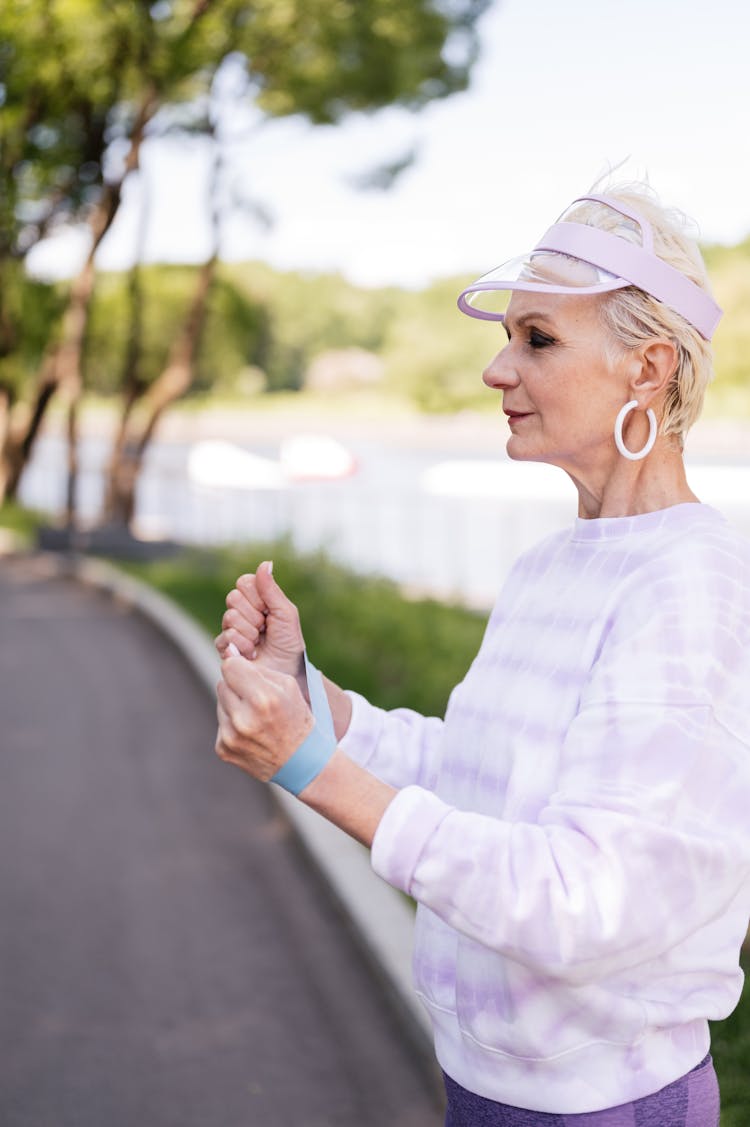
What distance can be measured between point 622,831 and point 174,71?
19.5 meters

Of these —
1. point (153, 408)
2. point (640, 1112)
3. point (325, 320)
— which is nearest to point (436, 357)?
point (325, 320)

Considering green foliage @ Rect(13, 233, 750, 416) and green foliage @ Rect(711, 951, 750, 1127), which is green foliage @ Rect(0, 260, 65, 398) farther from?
green foliage @ Rect(711, 951, 750, 1127)

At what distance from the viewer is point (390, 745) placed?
1.96 meters

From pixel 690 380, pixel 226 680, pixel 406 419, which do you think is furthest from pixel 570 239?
pixel 406 419

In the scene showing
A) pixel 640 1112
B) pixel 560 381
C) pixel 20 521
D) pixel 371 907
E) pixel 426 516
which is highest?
pixel 560 381

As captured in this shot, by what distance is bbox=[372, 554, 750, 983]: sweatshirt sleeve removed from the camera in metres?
1.39

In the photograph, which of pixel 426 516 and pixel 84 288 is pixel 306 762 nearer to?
pixel 426 516

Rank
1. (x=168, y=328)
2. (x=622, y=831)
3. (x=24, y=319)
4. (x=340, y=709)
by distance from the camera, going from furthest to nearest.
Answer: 1. (x=168, y=328)
2. (x=24, y=319)
3. (x=340, y=709)
4. (x=622, y=831)

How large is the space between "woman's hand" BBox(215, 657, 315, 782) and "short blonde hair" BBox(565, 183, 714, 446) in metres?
0.56

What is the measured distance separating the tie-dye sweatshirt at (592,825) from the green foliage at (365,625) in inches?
238

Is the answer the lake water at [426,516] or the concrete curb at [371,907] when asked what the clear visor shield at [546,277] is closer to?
the concrete curb at [371,907]

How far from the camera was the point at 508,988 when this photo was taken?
1.60 metres

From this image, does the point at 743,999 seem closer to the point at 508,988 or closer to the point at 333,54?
the point at 508,988

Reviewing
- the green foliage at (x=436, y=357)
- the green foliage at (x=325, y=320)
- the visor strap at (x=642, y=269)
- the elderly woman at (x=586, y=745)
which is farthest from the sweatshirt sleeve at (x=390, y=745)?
the green foliage at (x=325, y=320)
